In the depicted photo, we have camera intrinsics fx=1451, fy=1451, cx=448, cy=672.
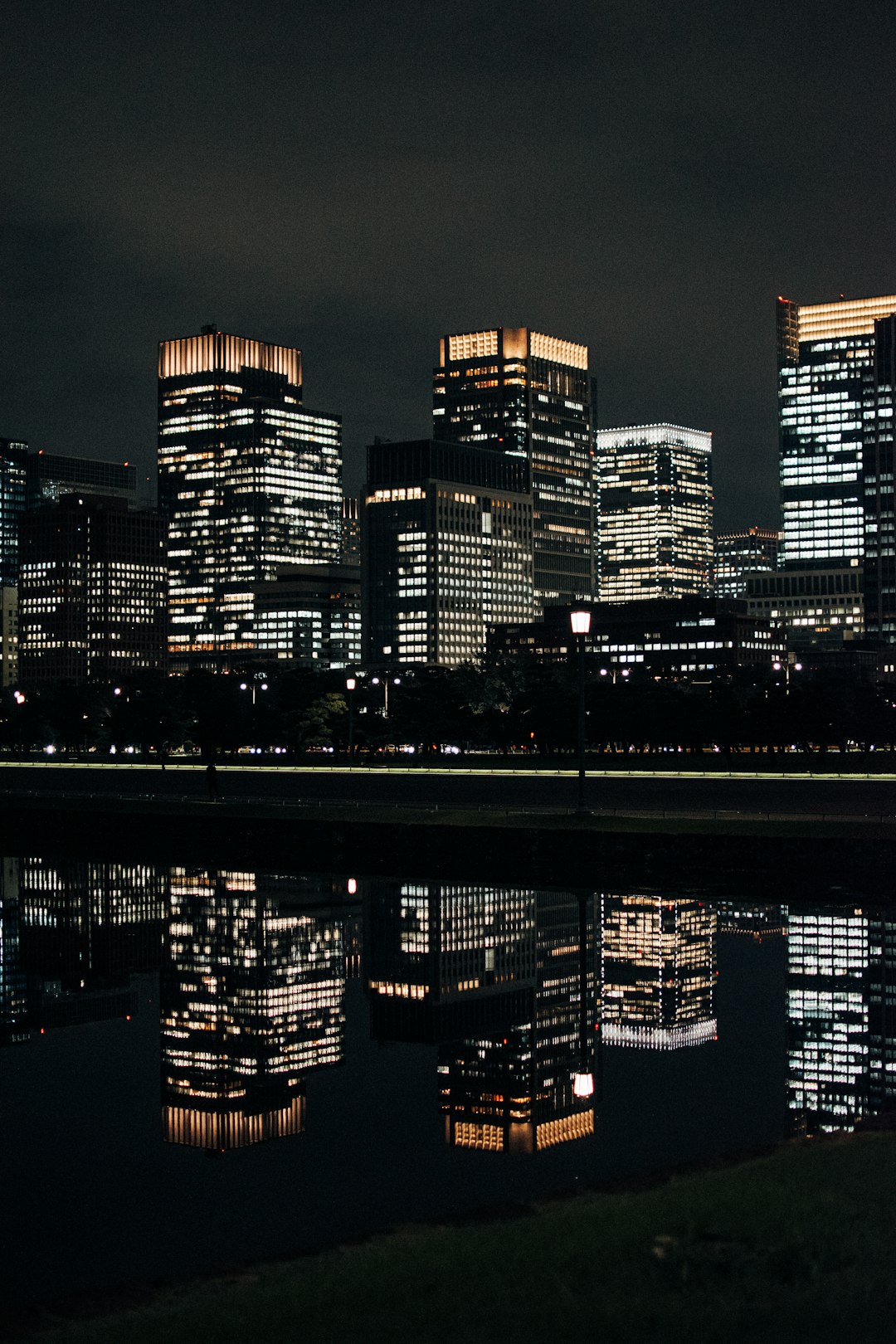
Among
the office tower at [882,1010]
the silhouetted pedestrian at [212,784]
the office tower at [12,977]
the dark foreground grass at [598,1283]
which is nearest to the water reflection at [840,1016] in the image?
the office tower at [882,1010]

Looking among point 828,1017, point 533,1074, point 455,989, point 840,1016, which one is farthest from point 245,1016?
point 840,1016

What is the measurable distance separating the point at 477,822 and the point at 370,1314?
134 ft

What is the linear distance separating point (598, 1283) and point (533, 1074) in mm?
10465

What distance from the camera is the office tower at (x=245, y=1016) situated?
19.1 metres

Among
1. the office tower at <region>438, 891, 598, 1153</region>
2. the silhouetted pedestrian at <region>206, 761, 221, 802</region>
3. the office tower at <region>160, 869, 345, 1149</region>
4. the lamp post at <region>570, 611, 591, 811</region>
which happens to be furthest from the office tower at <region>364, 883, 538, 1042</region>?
the silhouetted pedestrian at <region>206, 761, 221, 802</region>

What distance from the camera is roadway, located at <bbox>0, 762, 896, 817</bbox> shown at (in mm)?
59250

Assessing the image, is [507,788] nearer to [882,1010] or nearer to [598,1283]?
[882,1010]

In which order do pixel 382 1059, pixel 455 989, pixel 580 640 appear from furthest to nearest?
pixel 580 640 → pixel 455 989 → pixel 382 1059

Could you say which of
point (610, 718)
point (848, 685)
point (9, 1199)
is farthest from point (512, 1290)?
point (848, 685)

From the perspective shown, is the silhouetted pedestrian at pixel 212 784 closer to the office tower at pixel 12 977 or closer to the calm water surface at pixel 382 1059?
the office tower at pixel 12 977

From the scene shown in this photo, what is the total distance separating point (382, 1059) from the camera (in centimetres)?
2245

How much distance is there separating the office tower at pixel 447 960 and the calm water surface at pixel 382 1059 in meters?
0.12

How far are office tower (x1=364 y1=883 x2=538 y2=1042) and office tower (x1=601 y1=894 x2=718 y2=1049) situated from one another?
69.1 inches

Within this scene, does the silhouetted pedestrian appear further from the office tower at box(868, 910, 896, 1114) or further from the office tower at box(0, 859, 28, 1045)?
the office tower at box(868, 910, 896, 1114)
